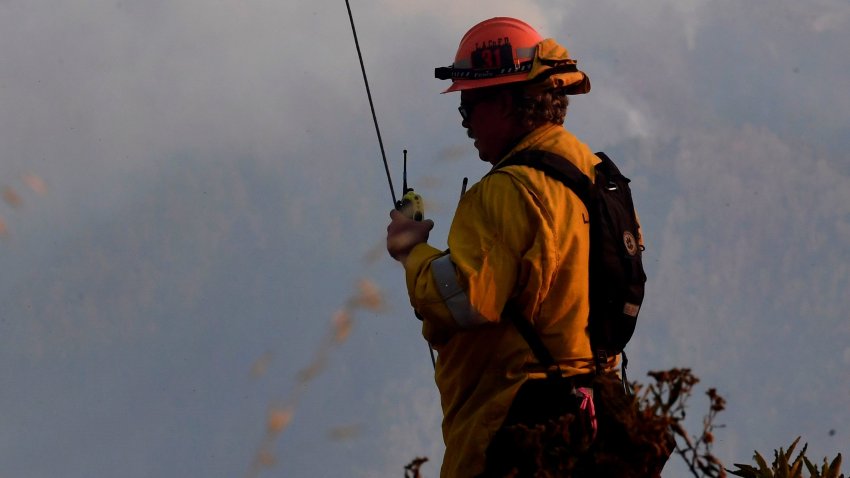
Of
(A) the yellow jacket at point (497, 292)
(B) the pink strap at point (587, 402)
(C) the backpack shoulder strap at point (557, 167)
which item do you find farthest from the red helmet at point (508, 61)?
(B) the pink strap at point (587, 402)

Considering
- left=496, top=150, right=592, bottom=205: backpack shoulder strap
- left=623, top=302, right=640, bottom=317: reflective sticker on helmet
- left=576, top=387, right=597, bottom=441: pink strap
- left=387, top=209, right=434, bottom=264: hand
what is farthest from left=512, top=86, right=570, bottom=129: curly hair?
left=576, top=387, right=597, bottom=441: pink strap

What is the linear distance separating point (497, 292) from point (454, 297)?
0.22m

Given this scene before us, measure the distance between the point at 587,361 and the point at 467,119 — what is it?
159 cm

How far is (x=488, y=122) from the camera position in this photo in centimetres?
771

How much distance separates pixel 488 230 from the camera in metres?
6.99

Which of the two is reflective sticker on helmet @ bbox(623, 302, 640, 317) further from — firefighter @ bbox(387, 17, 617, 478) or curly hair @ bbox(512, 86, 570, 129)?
curly hair @ bbox(512, 86, 570, 129)

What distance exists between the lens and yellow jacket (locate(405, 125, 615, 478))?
22.5ft

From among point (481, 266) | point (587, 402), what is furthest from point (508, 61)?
point (587, 402)

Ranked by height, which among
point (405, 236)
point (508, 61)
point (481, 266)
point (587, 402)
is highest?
point (508, 61)

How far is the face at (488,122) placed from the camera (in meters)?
7.68

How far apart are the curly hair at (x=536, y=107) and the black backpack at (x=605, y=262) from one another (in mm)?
382

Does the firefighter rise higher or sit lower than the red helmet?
lower

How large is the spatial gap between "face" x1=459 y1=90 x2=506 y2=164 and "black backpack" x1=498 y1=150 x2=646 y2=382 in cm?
Result: 38

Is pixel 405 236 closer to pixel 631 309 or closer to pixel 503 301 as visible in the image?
pixel 503 301
